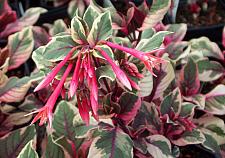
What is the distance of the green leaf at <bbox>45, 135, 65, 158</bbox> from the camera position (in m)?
0.88

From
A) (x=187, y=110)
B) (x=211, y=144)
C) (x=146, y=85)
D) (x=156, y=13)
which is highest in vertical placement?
(x=156, y=13)

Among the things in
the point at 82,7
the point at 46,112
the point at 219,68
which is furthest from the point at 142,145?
the point at 82,7

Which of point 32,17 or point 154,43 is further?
point 32,17

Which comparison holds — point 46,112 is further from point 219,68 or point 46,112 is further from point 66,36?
point 219,68

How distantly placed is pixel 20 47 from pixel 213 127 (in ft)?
1.97

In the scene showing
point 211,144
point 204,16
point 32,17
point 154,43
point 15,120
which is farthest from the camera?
point 204,16

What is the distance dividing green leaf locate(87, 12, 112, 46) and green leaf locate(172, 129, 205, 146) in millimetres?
380

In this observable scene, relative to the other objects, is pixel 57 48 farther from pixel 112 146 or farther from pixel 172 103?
pixel 172 103

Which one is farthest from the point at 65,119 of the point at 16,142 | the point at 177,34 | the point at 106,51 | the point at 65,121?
the point at 177,34

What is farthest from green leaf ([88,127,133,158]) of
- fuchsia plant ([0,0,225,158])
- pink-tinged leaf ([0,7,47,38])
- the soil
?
the soil

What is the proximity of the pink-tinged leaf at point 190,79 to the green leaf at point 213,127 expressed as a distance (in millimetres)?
82

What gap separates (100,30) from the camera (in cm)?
70

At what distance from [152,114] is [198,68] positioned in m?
0.30

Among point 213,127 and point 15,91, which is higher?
point 15,91
